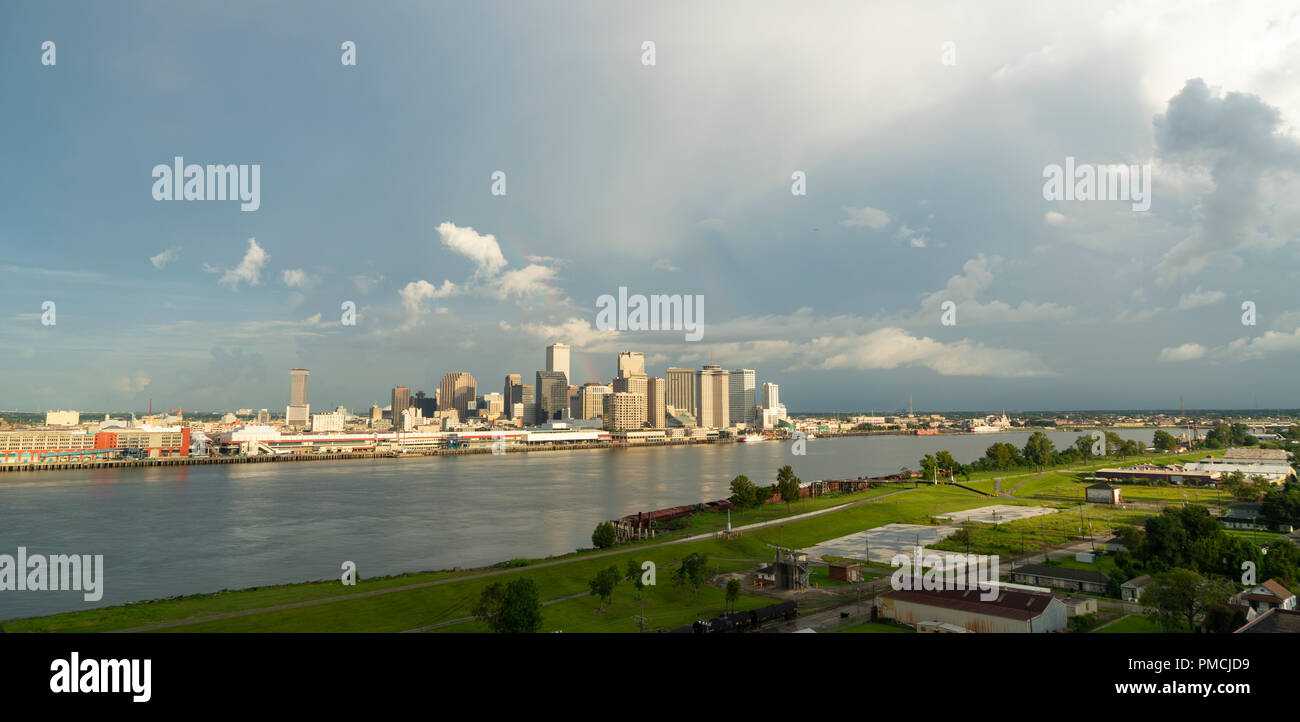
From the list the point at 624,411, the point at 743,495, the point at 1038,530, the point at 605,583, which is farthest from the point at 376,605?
the point at 624,411

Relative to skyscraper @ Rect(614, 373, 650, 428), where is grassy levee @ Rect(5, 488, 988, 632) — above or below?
below

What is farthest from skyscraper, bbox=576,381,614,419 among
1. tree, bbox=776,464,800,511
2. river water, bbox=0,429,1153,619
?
tree, bbox=776,464,800,511

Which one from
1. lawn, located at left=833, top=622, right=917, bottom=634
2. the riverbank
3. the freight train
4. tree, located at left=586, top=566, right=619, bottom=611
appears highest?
tree, located at left=586, top=566, right=619, bottom=611

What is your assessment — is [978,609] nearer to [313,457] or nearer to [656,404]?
[313,457]

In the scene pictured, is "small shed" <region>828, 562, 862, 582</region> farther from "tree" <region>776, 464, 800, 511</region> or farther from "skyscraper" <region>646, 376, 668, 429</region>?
"skyscraper" <region>646, 376, 668, 429</region>

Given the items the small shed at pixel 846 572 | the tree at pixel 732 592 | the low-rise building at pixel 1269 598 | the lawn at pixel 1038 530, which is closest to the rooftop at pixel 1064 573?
the low-rise building at pixel 1269 598
